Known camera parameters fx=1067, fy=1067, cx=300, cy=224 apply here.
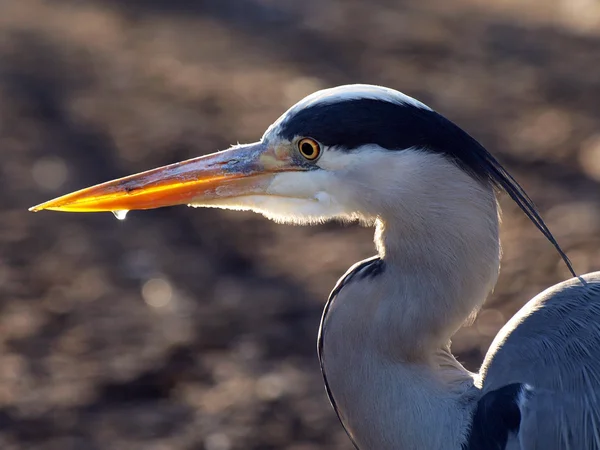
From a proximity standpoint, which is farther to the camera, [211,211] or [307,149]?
[211,211]

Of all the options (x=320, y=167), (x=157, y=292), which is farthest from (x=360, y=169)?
(x=157, y=292)

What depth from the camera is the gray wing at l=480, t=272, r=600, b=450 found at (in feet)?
7.70

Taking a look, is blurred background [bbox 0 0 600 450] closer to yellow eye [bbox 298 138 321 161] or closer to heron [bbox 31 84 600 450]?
heron [bbox 31 84 600 450]

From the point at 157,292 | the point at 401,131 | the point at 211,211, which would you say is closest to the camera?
the point at 401,131

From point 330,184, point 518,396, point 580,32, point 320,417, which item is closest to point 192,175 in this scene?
point 330,184

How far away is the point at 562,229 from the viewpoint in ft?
15.5

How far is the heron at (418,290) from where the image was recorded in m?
2.36

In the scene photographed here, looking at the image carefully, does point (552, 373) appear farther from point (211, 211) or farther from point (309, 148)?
point (211, 211)

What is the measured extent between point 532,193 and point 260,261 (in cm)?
137

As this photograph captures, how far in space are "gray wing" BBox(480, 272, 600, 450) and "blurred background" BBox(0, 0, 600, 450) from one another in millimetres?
1271

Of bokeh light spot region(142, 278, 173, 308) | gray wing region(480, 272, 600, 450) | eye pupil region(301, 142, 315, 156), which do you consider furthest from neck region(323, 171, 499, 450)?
bokeh light spot region(142, 278, 173, 308)

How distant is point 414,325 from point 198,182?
62 cm

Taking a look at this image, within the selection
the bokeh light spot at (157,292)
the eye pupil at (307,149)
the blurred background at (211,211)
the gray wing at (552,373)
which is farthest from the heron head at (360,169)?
the bokeh light spot at (157,292)

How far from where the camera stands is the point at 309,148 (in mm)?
2453
